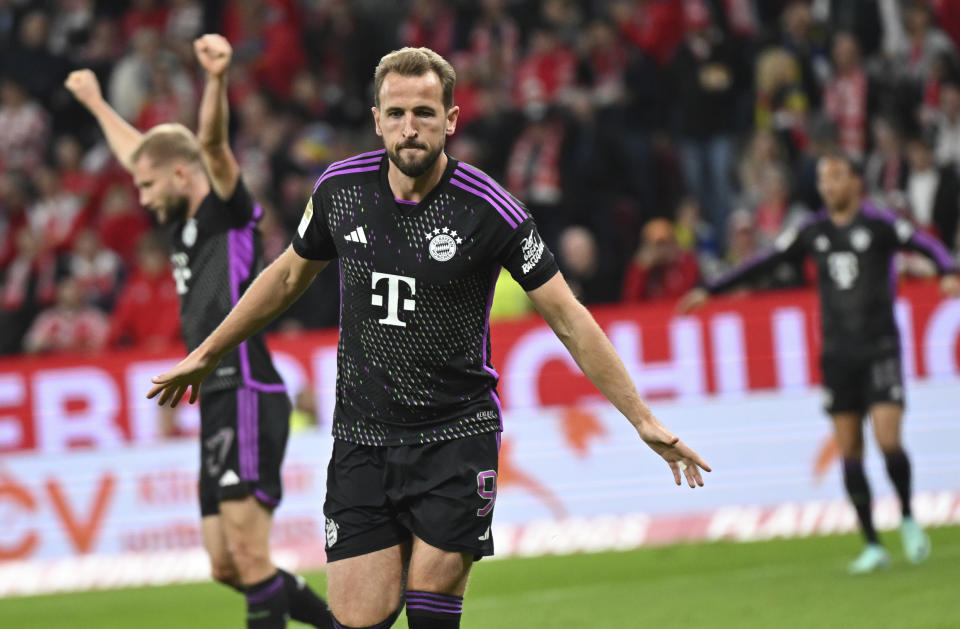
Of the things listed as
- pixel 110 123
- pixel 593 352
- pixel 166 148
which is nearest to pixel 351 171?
pixel 593 352

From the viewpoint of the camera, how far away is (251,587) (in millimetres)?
7062

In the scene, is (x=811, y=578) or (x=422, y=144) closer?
(x=422, y=144)

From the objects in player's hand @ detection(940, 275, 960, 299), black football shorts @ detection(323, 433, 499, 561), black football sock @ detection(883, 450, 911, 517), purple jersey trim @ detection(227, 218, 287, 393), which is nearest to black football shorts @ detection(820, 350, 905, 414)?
black football sock @ detection(883, 450, 911, 517)

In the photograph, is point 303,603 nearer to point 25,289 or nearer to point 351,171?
point 351,171

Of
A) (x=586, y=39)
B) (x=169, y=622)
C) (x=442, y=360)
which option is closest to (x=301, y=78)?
(x=586, y=39)

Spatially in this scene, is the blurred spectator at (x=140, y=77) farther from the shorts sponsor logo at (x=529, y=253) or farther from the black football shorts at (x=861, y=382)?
the shorts sponsor logo at (x=529, y=253)

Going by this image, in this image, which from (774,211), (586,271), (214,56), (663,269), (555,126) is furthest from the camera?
(555,126)

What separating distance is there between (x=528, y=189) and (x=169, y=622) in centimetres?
735

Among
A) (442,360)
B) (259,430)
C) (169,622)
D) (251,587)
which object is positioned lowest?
(169,622)

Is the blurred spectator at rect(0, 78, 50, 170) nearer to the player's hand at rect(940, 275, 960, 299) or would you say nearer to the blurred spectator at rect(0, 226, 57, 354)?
the blurred spectator at rect(0, 226, 57, 354)

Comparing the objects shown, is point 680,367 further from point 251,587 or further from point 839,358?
point 251,587

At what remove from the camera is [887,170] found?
14914mm

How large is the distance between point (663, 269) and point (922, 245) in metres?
4.41

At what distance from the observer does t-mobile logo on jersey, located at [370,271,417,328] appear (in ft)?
16.8
